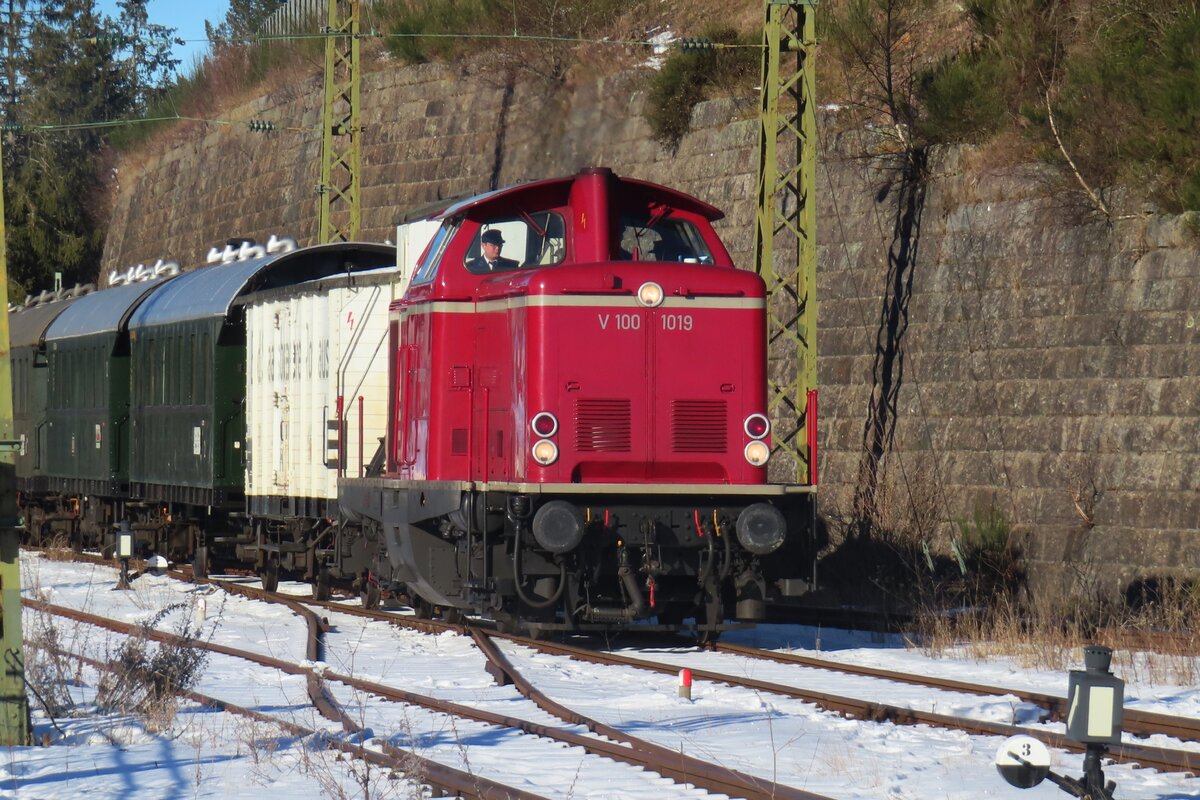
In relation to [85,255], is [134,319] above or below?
below

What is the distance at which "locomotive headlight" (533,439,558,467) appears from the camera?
1160 cm

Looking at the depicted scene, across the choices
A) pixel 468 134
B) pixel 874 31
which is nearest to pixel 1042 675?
pixel 874 31

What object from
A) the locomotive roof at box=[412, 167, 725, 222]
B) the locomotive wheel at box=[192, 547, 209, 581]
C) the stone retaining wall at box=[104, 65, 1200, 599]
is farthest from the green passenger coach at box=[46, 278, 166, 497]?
the locomotive roof at box=[412, 167, 725, 222]

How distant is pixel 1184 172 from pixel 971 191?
2885 mm

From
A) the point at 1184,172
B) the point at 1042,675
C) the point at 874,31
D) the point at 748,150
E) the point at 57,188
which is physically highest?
the point at 57,188

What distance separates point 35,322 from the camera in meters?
27.7

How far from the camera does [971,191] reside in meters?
19.8

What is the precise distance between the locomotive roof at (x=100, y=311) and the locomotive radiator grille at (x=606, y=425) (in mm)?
12595

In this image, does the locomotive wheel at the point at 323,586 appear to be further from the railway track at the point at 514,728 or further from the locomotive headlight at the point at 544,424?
the locomotive headlight at the point at 544,424

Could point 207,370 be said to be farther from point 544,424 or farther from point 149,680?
point 149,680

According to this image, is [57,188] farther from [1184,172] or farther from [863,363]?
[1184,172]

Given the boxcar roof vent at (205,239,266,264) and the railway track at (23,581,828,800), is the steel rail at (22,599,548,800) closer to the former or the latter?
the railway track at (23,581,828,800)

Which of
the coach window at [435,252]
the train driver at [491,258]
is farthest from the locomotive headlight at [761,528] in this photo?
Answer: the coach window at [435,252]

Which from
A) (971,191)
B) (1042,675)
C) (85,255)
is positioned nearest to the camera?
(1042,675)
